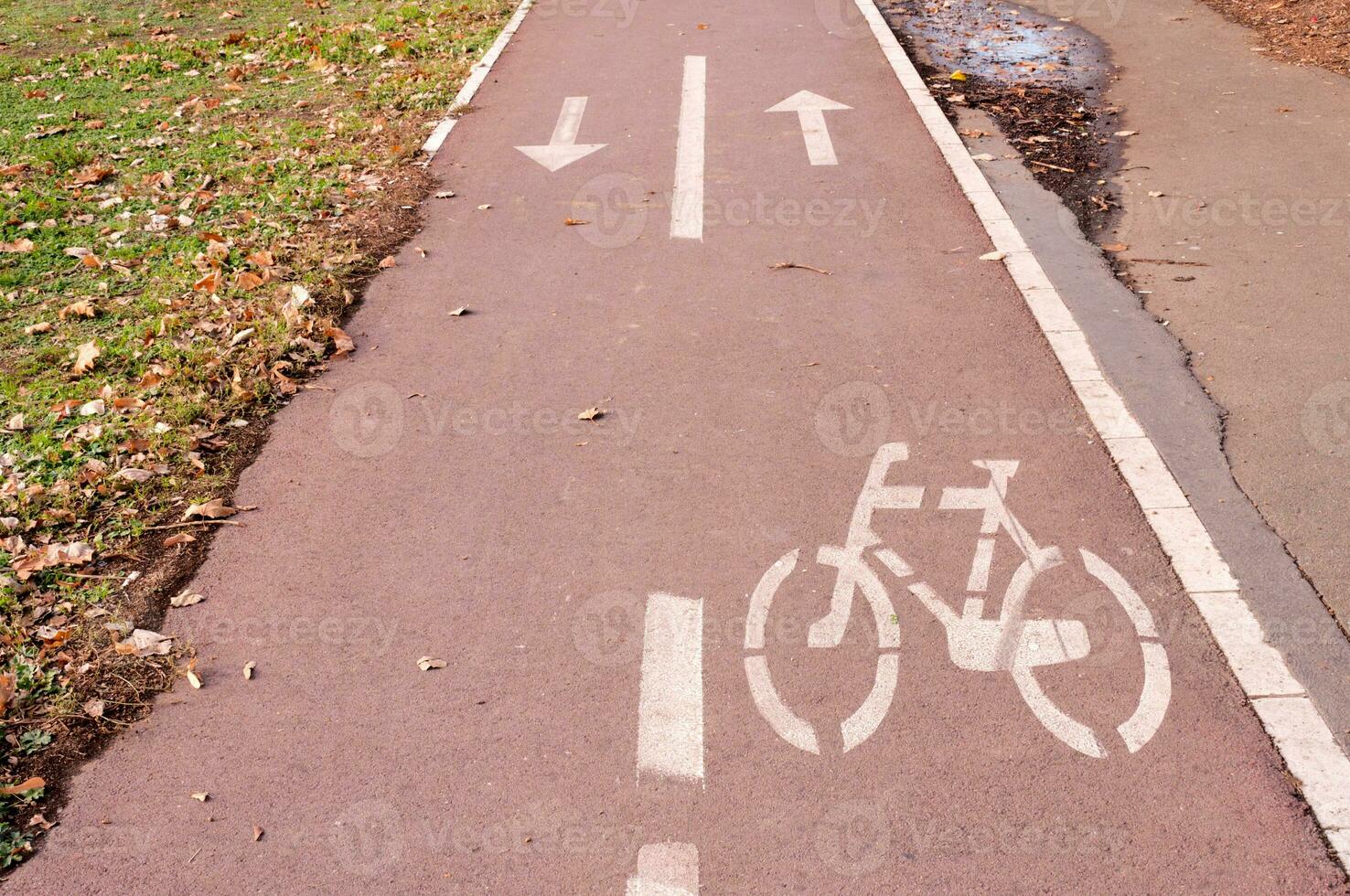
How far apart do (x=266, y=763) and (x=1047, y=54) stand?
1091 centimetres

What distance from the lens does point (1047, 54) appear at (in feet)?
38.3

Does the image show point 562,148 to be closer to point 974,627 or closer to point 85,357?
point 85,357

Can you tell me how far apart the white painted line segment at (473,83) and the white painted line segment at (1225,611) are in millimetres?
5348

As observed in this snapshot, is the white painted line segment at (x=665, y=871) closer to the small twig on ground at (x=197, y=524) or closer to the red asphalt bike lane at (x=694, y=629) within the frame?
the red asphalt bike lane at (x=694, y=629)

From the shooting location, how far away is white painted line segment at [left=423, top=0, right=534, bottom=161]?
974cm

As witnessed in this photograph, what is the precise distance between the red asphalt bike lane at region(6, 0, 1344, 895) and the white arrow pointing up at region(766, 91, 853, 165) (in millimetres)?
2064

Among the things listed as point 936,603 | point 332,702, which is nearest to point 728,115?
point 936,603

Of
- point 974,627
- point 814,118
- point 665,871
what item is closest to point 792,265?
point 814,118

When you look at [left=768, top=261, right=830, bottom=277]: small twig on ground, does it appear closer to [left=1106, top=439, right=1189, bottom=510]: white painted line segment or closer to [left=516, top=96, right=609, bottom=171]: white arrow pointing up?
[left=1106, top=439, right=1189, bottom=510]: white painted line segment

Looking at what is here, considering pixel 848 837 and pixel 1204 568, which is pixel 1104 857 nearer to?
pixel 848 837

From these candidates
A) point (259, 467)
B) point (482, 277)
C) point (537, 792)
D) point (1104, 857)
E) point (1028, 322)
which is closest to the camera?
point (1104, 857)

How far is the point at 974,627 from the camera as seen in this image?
14.1ft

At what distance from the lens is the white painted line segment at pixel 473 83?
9742 mm

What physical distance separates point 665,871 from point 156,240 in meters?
6.55
